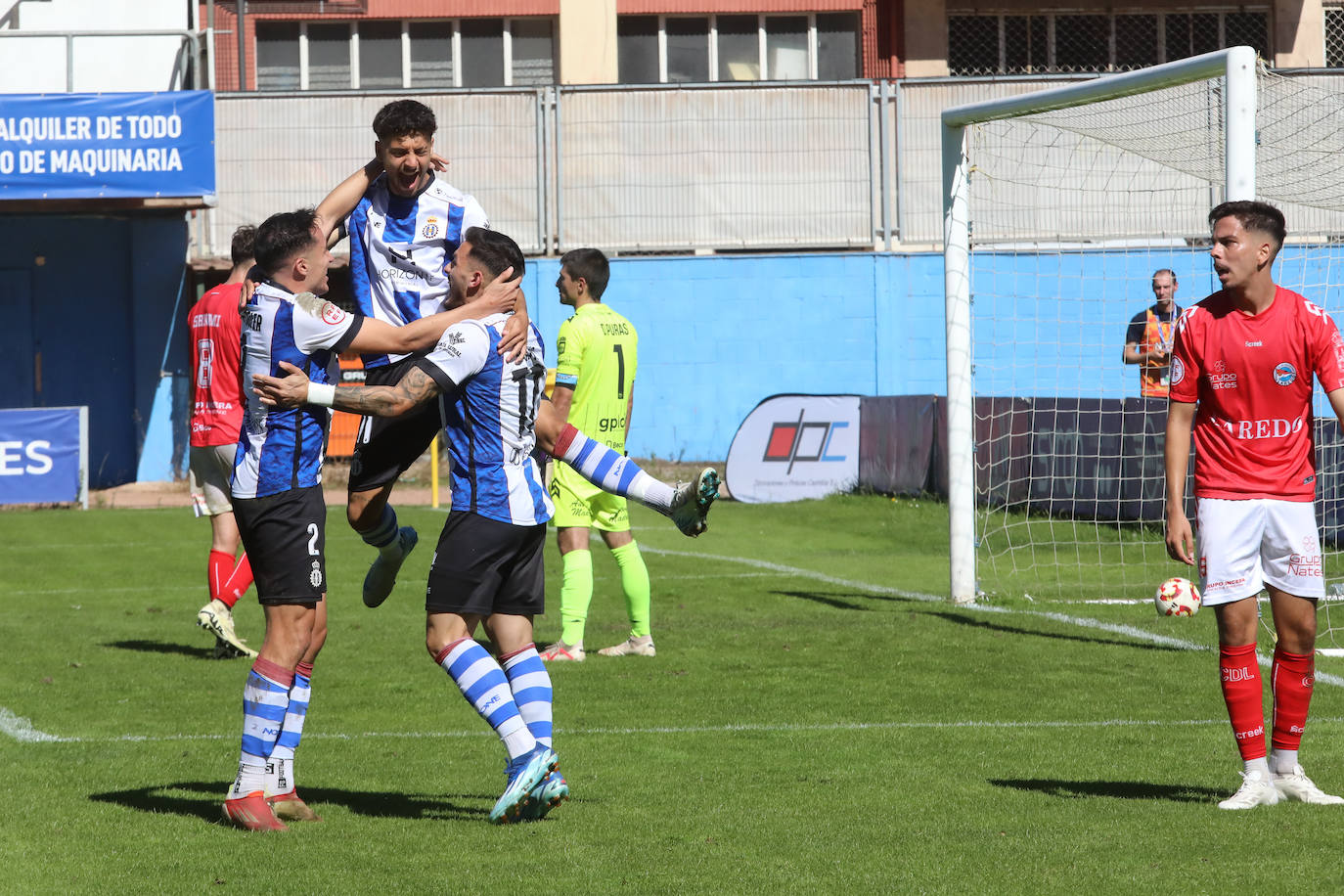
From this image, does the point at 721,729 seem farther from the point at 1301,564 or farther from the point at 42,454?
the point at 42,454

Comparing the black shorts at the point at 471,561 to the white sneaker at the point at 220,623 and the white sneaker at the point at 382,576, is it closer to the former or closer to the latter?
the white sneaker at the point at 382,576

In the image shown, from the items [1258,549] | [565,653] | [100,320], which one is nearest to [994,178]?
[565,653]

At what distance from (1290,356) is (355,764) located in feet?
13.4

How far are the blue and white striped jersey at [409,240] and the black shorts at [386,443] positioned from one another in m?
0.26

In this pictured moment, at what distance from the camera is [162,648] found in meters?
10.4

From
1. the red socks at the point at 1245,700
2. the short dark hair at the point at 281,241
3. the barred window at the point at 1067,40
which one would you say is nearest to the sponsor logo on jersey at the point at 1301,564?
the red socks at the point at 1245,700

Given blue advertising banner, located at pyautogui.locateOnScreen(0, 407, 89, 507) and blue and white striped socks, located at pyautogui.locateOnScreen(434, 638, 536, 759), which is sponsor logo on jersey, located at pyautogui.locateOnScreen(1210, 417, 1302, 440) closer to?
blue and white striped socks, located at pyautogui.locateOnScreen(434, 638, 536, 759)

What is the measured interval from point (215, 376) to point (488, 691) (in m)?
4.89

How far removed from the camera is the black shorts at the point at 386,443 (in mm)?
7027

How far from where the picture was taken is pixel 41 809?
5.96 m

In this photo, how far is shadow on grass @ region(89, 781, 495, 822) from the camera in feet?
19.4

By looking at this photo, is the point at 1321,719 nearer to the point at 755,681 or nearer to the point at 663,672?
the point at 755,681

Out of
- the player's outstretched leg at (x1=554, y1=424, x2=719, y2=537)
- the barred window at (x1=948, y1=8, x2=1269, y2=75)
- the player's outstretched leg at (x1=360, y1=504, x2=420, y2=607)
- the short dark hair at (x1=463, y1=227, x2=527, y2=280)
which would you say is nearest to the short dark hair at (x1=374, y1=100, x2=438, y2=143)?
the short dark hair at (x1=463, y1=227, x2=527, y2=280)

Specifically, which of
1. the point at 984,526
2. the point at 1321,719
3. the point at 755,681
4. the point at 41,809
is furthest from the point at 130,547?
the point at 1321,719
